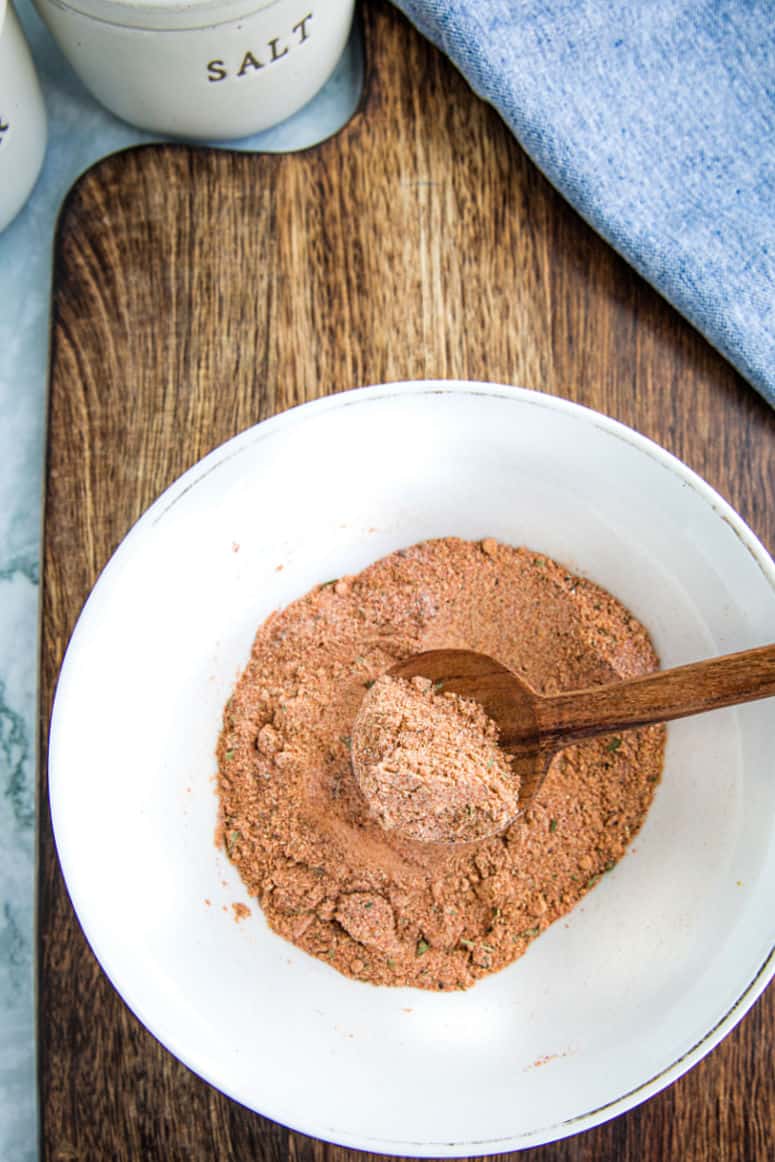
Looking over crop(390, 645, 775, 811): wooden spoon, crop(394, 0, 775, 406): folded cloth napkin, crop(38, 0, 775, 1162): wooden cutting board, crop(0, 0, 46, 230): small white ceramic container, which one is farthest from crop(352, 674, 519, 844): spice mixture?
crop(0, 0, 46, 230): small white ceramic container

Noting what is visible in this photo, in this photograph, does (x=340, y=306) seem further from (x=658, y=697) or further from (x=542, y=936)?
(x=542, y=936)

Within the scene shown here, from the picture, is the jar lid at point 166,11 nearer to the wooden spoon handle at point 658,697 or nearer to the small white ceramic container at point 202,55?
the small white ceramic container at point 202,55

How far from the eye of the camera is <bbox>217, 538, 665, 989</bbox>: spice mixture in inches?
30.7

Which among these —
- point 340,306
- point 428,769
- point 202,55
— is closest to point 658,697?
point 428,769

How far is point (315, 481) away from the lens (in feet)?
2.64

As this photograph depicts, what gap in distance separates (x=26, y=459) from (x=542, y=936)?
0.60 m

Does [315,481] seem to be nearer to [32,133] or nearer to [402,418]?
[402,418]

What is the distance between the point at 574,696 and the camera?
2.46 ft

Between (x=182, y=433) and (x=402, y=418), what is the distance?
21cm

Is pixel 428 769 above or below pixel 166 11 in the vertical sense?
below

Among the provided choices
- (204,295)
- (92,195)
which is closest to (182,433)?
(204,295)

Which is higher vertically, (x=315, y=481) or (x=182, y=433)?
(x=182, y=433)

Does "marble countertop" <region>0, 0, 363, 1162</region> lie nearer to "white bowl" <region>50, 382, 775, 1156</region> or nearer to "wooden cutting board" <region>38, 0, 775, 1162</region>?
"wooden cutting board" <region>38, 0, 775, 1162</region>

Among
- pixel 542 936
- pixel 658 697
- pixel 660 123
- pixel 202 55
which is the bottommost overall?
pixel 542 936
